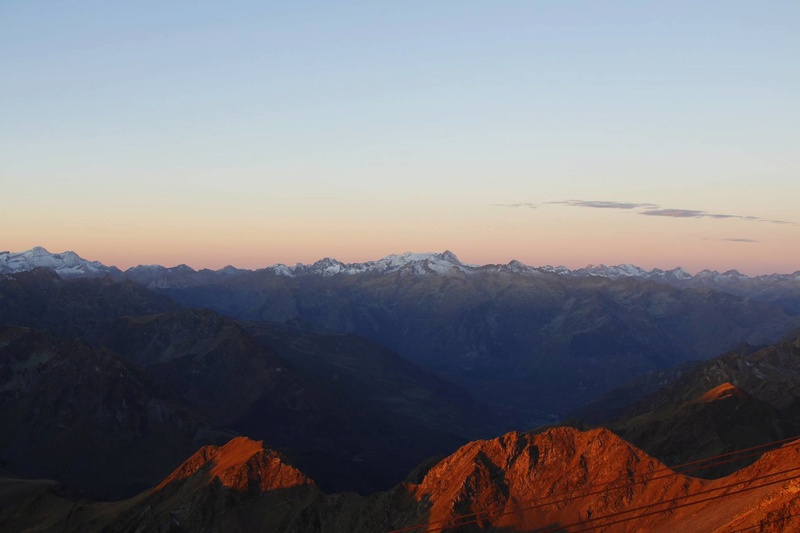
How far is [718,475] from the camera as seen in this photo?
524 ft

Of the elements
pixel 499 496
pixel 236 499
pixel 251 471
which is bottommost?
pixel 236 499

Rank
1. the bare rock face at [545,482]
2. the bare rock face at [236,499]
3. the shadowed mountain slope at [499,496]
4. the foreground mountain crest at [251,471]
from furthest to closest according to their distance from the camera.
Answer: the foreground mountain crest at [251,471]
the bare rock face at [236,499]
the bare rock face at [545,482]
the shadowed mountain slope at [499,496]

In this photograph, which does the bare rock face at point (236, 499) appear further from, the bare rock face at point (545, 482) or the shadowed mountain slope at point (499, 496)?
the bare rock face at point (545, 482)

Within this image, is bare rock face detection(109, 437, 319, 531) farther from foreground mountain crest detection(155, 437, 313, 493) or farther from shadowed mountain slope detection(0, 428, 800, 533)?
shadowed mountain slope detection(0, 428, 800, 533)

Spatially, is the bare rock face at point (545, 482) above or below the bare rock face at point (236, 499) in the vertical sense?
above

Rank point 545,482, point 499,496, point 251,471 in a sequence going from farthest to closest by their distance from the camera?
point 251,471 → point 499,496 → point 545,482

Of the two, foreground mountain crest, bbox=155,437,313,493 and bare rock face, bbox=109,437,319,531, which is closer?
bare rock face, bbox=109,437,319,531

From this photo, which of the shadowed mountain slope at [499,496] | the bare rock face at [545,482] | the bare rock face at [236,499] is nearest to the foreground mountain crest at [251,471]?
the bare rock face at [236,499]

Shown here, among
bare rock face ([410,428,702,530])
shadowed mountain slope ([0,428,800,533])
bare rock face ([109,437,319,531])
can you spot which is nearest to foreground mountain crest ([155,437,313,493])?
bare rock face ([109,437,319,531])

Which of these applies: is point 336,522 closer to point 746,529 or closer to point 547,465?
point 547,465

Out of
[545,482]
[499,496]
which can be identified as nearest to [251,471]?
[499,496]

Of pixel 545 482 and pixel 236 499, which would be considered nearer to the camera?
pixel 545 482

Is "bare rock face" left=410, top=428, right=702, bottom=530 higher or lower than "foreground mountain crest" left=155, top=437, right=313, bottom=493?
higher

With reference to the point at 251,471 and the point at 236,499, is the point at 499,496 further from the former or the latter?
the point at 236,499
